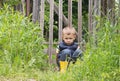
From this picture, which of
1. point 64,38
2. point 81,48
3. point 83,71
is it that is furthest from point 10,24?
point 83,71

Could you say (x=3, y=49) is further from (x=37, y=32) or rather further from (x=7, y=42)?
(x=37, y=32)

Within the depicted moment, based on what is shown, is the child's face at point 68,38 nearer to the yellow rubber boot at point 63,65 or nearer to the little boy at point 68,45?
the little boy at point 68,45

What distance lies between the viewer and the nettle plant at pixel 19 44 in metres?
5.50

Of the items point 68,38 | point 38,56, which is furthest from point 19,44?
point 68,38

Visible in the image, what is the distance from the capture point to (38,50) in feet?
19.7

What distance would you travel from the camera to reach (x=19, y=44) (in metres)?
5.70

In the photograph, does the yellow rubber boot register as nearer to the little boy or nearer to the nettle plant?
the little boy

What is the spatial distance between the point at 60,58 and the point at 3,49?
89cm

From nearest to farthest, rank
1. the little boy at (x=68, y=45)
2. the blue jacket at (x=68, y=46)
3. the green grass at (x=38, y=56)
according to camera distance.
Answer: the green grass at (x=38, y=56) < the little boy at (x=68, y=45) < the blue jacket at (x=68, y=46)

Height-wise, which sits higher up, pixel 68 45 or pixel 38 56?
pixel 68 45

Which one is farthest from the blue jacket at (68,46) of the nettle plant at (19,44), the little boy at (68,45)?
the nettle plant at (19,44)

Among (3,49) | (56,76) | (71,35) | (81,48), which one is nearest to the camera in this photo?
(56,76)

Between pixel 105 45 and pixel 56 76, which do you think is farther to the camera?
pixel 56 76

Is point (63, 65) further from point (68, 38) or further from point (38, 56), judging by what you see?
point (68, 38)
